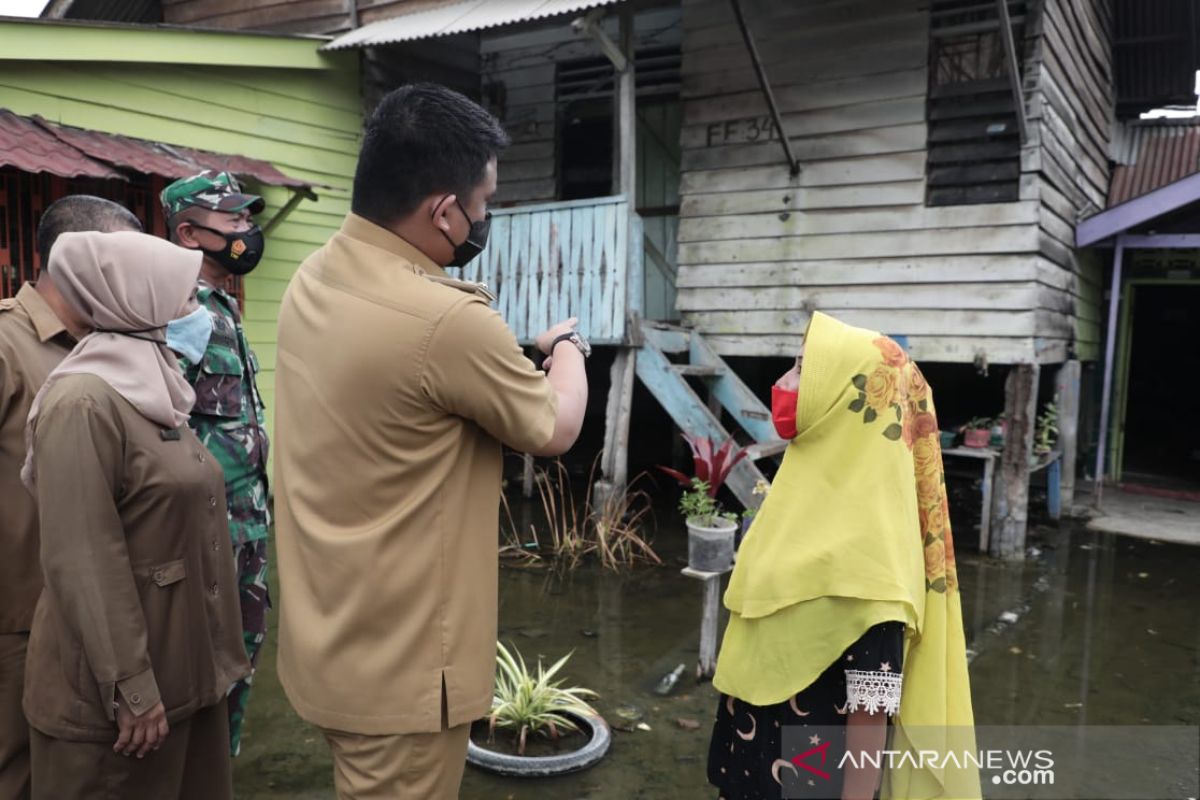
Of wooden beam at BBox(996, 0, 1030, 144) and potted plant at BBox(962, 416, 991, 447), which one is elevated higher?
wooden beam at BBox(996, 0, 1030, 144)

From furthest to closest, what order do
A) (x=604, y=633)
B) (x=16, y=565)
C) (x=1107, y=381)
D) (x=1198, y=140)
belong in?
(x=1198, y=140)
(x=1107, y=381)
(x=604, y=633)
(x=16, y=565)

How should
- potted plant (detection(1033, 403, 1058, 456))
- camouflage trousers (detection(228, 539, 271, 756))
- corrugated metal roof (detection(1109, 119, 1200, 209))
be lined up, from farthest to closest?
corrugated metal roof (detection(1109, 119, 1200, 209)) < potted plant (detection(1033, 403, 1058, 456)) < camouflage trousers (detection(228, 539, 271, 756))

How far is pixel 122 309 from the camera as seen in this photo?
1841 millimetres

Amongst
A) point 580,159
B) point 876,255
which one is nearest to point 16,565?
point 876,255

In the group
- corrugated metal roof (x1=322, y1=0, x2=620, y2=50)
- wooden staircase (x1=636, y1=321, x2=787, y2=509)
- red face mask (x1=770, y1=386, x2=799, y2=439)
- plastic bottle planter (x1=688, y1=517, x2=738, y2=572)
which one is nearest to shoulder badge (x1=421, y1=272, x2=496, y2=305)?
red face mask (x1=770, y1=386, x2=799, y2=439)

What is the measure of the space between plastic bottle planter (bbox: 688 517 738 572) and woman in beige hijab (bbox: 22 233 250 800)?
2.13 metres

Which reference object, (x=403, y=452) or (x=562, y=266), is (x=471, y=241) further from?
(x=562, y=266)

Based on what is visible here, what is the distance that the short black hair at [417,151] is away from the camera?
144 cm

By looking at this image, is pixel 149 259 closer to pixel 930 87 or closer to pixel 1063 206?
pixel 930 87

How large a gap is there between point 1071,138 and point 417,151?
7094 millimetres

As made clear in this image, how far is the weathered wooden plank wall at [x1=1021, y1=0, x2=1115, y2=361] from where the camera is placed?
19.0 feet

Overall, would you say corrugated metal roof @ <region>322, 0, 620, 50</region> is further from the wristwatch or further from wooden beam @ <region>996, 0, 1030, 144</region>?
the wristwatch

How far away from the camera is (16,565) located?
2.01 m

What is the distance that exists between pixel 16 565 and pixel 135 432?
57 cm
